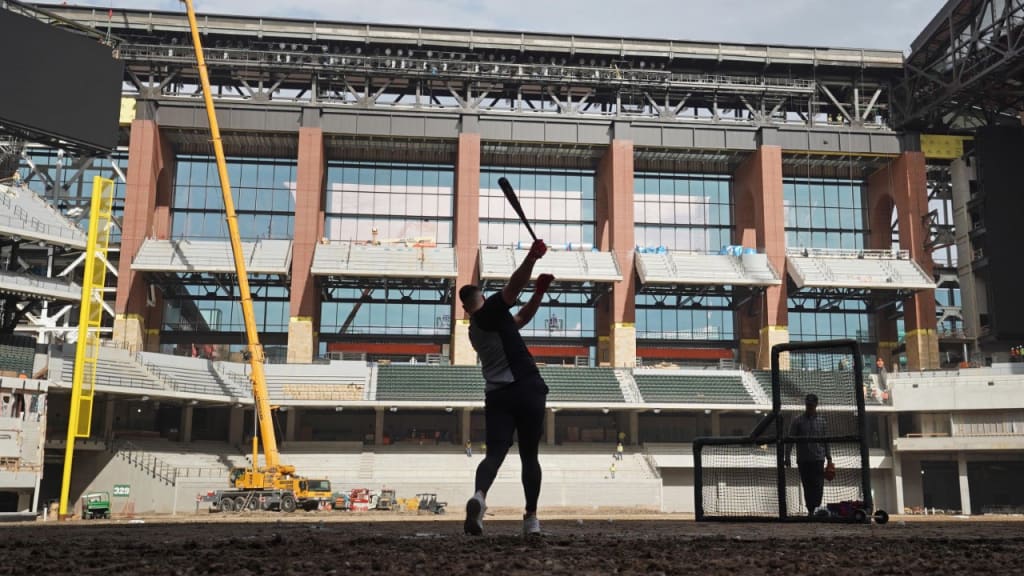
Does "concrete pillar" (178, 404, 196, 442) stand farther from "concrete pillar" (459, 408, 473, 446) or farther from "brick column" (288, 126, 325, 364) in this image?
"concrete pillar" (459, 408, 473, 446)

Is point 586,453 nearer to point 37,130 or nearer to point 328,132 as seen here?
point 328,132

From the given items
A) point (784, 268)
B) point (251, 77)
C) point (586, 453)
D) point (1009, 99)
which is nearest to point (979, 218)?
point (1009, 99)

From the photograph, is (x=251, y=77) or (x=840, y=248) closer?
(x=251, y=77)

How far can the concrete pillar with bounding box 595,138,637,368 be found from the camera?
5666cm

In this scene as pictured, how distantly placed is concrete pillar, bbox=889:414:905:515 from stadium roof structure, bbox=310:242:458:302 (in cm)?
2715

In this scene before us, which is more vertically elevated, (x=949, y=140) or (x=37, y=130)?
(x=949, y=140)

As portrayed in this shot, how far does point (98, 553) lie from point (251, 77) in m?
56.5

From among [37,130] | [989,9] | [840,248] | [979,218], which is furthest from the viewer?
[840,248]

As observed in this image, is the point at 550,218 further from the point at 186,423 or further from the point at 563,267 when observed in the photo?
the point at 186,423

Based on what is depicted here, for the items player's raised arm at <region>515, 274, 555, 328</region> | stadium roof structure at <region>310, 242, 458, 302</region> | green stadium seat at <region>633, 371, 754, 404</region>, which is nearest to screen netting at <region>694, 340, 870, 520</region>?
player's raised arm at <region>515, 274, 555, 328</region>

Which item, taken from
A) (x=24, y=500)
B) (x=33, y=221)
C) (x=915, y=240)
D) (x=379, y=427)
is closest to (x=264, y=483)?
(x=24, y=500)

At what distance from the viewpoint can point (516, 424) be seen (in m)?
8.62

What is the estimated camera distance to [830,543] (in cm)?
741

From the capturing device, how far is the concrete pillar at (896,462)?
5359 centimetres
